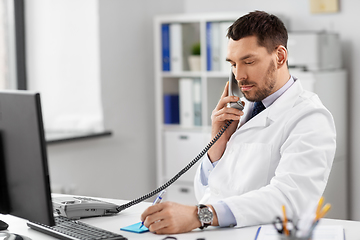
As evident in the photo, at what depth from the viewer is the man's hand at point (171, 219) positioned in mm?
1444

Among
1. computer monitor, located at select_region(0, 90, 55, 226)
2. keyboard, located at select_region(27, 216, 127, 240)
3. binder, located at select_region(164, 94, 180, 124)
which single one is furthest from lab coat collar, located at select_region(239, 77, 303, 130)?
binder, located at select_region(164, 94, 180, 124)

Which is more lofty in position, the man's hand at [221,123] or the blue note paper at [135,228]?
the man's hand at [221,123]

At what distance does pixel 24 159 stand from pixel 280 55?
3.15ft

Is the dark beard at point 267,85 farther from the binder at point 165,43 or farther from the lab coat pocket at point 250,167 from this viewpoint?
the binder at point 165,43

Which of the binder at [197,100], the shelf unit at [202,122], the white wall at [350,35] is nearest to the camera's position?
the shelf unit at [202,122]

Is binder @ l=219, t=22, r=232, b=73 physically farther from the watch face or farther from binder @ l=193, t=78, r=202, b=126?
the watch face

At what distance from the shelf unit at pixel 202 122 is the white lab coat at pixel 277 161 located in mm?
1538

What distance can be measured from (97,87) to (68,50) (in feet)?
1.11

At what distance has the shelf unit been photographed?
11.0ft

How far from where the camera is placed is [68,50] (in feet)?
12.2

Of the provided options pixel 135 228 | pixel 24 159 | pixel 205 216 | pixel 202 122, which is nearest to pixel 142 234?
pixel 135 228

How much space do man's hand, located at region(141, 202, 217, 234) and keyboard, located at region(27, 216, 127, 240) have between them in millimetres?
102

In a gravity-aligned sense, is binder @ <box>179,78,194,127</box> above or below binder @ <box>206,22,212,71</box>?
below

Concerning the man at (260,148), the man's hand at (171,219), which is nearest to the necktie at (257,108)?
the man at (260,148)
